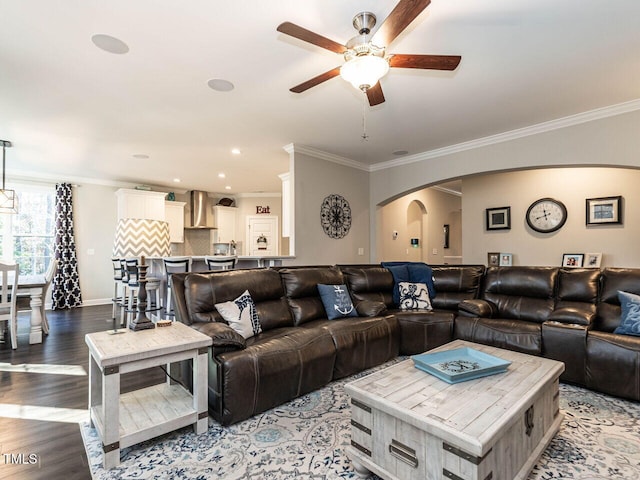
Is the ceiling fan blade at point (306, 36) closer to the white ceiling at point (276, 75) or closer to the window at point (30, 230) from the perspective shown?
the white ceiling at point (276, 75)

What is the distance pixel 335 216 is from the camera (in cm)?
557

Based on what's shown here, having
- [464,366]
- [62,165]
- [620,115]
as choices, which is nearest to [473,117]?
Answer: [620,115]

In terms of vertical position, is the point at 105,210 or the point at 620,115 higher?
the point at 620,115

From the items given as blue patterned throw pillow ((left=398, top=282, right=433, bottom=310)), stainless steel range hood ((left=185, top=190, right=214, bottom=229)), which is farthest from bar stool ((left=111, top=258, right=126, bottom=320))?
blue patterned throw pillow ((left=398, top=282, right=433, bottom=310))

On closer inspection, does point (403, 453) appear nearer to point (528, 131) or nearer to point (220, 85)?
point (220, 85)

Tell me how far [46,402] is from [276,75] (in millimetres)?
3323

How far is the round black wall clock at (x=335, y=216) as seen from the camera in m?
5.39

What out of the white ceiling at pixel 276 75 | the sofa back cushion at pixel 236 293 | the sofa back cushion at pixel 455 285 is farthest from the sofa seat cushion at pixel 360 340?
the white ceiling at pixel 276 75

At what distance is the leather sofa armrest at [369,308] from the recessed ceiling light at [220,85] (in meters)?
2.63

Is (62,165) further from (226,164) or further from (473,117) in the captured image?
(473,117)

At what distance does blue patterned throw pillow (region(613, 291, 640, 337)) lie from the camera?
8.93 ft

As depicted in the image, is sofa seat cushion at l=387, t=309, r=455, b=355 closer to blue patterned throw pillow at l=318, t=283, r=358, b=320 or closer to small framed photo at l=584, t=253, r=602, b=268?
blue patterned throw pillow at l=318, t=283, r=358, b=320

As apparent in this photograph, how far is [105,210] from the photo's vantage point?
7262mm

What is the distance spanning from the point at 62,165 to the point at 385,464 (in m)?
7.10
